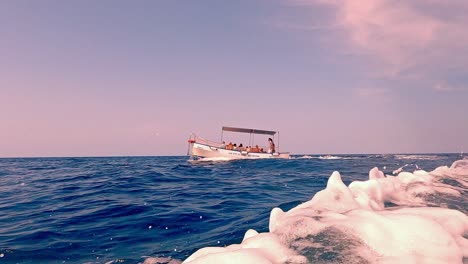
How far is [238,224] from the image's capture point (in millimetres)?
7160

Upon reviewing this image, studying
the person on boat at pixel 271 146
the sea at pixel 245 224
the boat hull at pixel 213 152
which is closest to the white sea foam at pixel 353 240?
the sea at pixel 245 224

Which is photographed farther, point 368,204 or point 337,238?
point 368,204

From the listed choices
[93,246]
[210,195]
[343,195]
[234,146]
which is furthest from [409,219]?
[234,146]

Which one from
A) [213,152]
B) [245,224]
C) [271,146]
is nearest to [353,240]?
[245,224]

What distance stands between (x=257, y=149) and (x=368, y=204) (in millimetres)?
40581

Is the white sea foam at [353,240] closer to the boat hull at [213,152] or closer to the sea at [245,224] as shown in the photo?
the sea at [245,224]

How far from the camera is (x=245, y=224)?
7.05 meters

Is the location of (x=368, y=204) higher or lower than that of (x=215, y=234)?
higher

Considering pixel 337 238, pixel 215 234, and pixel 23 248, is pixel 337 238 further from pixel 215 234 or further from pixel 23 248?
pixel 23 248

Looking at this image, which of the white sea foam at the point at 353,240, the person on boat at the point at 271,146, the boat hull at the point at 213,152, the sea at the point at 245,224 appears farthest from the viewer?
the person on boat at the point at 271,146

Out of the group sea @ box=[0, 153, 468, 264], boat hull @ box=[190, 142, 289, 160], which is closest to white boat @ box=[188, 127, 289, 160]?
boat hull @ box=[190, 142, 289, 160]

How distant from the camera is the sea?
2.94 metres

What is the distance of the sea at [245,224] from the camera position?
2.94 meters

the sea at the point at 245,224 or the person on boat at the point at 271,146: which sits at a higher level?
the person on boat at the point at 271,146
